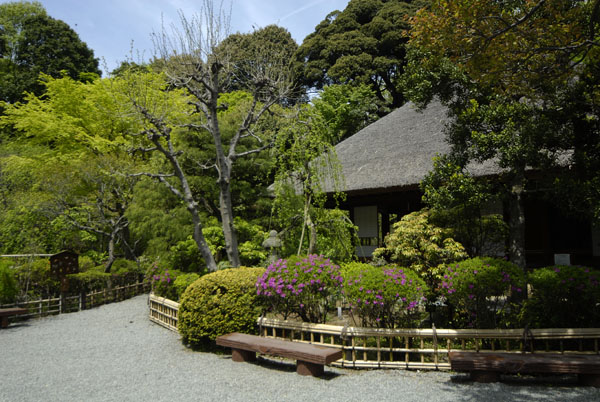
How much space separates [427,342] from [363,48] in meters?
21.6

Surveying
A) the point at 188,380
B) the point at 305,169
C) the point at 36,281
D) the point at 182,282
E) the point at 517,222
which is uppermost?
the point at 305,169

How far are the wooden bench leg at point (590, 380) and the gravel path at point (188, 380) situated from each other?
111mm

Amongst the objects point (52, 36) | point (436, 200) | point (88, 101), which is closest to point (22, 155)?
point (88, 101)

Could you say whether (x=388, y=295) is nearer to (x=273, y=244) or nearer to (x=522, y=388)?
(x=522, y=388)

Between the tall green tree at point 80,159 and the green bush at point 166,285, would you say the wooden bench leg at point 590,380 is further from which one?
the tall green tree at point 80,159

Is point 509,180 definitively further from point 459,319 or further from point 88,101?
point 88,101

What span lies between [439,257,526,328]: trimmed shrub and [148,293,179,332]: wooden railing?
5.23 metres

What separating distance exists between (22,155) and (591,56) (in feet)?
61.9

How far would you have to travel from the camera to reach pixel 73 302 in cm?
1101

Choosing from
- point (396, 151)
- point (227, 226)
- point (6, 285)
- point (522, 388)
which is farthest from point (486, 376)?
point (6, 285)

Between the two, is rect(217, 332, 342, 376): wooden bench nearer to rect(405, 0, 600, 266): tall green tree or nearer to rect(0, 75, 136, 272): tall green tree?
rect(405, 0, 600, 266): tall green tree

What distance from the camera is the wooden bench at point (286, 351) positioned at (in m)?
5.01

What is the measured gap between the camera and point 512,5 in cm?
540

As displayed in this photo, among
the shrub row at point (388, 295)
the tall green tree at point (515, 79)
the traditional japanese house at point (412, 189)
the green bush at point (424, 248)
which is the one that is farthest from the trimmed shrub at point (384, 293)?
the traditional japanese house at point (412, 189)
